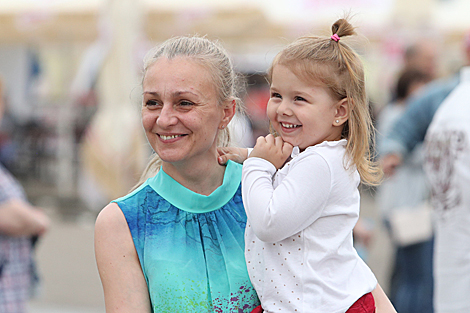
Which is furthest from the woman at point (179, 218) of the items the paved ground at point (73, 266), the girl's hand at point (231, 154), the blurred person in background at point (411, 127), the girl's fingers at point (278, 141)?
the paved ground at point (73, 266)

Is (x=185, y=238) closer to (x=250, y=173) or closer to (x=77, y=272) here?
(x=250, y=173)

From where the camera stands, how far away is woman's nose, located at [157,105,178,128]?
1748mm

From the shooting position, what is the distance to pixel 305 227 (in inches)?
65.4

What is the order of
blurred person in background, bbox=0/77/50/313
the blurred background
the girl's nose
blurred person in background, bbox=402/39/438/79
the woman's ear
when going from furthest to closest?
the blurred background
blurred person in background, bbox=402/39/438/79
blurred person in background, bbox=0/77/50/313
the woman's ear
the girl's nose

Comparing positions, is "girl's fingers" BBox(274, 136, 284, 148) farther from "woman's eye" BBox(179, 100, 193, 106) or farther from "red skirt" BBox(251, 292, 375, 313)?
"red skirt" BBox(251, 292, 375, 313)

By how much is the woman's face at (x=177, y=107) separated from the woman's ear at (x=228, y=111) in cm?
9

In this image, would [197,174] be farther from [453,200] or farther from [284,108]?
[453,200]

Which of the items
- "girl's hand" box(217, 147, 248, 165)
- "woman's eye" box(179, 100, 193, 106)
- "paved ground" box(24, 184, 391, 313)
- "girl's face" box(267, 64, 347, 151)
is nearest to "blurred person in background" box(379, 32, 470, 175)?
"paved ground" box(24, 184, 391, 313)

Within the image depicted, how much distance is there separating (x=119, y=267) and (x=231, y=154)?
583 mm

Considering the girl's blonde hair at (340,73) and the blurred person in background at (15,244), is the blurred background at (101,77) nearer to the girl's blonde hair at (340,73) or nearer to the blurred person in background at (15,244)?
the girl's blonde hair at (340,73)

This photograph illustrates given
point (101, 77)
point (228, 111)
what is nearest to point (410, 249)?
point (228, 111)

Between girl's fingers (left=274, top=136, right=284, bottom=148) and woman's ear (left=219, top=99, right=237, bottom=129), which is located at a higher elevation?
woman's ear (left=219, top=99, right=237, bottom=129)

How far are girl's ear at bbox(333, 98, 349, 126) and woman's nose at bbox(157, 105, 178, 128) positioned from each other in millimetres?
479

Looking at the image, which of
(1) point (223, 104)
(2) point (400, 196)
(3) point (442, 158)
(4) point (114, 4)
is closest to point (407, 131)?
(2) point (400, 196)
